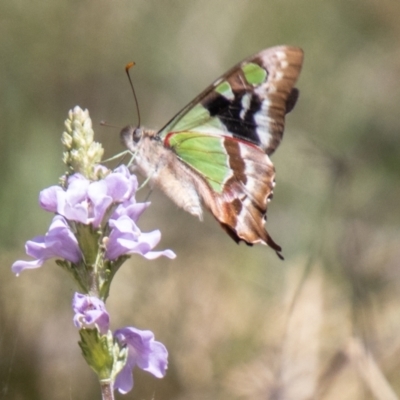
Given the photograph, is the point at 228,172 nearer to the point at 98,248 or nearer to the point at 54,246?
the point at 98,248

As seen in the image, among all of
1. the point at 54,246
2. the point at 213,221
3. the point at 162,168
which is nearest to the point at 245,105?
the point at 162,168

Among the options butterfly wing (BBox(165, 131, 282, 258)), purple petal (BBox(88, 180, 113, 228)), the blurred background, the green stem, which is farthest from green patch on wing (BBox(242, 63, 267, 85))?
the green stem

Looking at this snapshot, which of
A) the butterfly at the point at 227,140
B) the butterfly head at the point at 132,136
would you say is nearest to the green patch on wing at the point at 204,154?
the butterfly at the point at 227,140

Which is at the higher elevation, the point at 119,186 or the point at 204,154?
the point at 119,186

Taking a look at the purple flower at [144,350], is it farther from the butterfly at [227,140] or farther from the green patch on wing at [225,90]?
the green patch on wing at [225,90]

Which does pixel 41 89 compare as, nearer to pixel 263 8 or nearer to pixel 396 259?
pixel 263 8

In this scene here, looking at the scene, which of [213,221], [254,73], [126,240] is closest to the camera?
[126,240]
